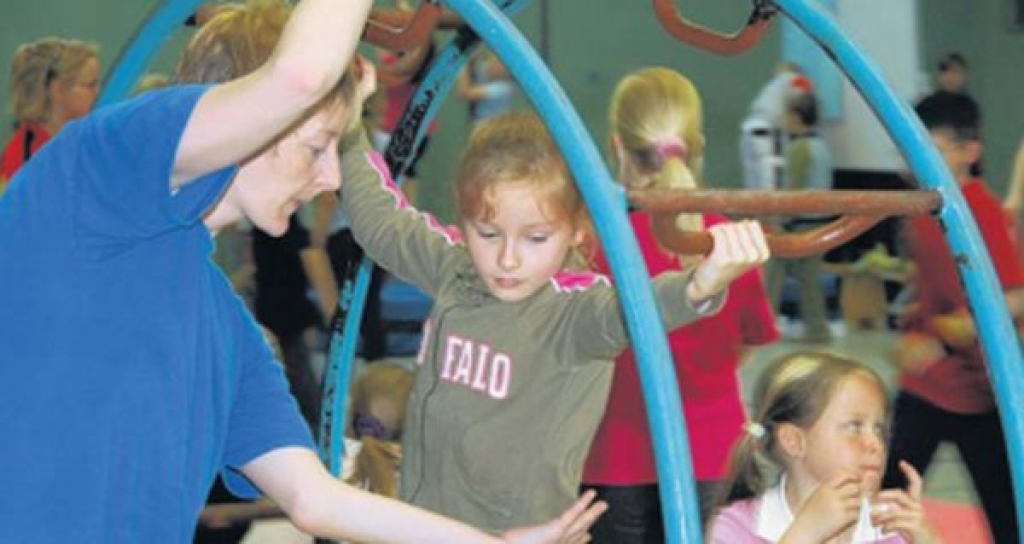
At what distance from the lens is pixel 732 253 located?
1.96 m

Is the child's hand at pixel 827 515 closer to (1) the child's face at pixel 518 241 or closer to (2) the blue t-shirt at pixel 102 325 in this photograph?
(1) the child's face at pixel 518 241

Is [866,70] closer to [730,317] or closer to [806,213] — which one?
[806,213]

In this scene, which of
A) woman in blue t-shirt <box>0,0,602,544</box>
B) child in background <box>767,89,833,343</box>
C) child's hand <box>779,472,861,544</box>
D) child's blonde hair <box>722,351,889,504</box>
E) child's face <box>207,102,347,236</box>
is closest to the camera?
woman in blue t-shirt <box>0,0,602,544</box>

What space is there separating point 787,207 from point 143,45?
39.8 inches

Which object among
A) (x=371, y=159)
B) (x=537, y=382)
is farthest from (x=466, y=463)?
(x=371, y=159)

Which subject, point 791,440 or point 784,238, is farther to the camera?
point 791,440

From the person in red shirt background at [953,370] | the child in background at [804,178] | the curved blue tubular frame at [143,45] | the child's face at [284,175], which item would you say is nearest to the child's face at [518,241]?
the curved blue tubular frame at [143,45]

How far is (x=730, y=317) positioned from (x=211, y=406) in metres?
1.47

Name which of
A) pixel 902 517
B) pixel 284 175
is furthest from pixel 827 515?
pixel 284 175

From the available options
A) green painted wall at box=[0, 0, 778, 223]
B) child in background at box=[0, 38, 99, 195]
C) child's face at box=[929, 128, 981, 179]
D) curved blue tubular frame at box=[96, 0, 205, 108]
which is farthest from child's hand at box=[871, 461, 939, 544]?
green painted wall at box=[0, 0, 778, 223]

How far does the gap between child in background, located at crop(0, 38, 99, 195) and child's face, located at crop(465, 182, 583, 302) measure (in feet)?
5.42

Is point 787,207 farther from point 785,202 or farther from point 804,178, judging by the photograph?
point 804,178

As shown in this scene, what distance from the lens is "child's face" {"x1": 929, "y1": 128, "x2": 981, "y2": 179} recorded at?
3.59m

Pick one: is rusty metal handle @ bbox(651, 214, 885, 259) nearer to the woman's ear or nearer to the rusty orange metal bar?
the rusty orange metal bar
